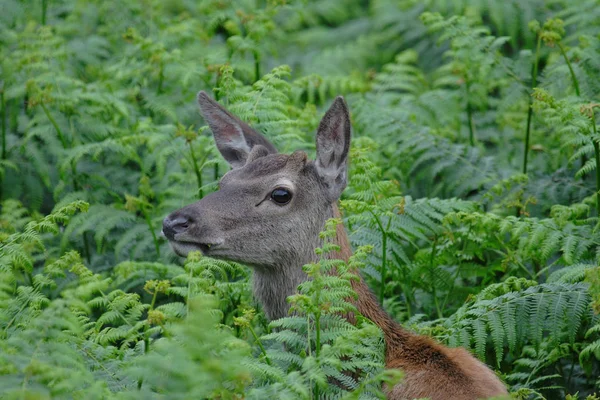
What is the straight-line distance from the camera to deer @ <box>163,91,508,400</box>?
6.34 meters

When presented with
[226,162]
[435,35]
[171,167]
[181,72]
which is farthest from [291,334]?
[435,35]

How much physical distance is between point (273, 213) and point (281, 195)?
15 cm

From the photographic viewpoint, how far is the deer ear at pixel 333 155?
694cm

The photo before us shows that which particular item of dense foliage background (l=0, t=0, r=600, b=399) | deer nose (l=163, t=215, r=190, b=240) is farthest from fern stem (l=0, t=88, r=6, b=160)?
deer nose (l=163, t=215, r=190, b=240)

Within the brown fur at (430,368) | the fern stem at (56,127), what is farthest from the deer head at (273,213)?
the fern stem at (56,127)

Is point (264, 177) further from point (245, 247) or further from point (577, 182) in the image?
point (577, 182)

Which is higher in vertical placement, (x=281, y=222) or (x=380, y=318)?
(x=281, y=222)

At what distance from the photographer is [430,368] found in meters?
5.81

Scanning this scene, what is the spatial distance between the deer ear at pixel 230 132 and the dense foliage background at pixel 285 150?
1.39ft

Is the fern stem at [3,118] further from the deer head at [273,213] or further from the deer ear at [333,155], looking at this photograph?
the deer ear at [333,155]

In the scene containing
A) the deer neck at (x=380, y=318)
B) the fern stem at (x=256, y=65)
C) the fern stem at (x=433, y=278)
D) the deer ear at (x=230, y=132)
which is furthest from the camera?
the fern stem at (x=256, y=65)

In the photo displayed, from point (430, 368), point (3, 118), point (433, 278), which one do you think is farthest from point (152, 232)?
point (430, 368)

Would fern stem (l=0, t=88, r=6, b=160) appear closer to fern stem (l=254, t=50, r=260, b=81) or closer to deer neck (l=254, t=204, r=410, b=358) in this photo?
fern stem (l=254, t=50, r=260, b=81)

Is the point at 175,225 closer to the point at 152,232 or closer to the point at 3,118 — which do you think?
the point at 152,232
